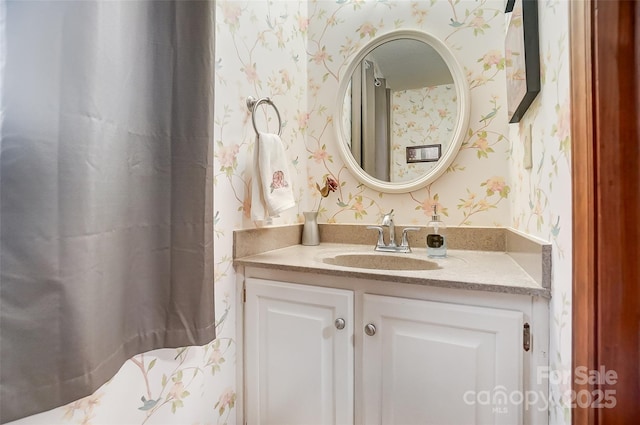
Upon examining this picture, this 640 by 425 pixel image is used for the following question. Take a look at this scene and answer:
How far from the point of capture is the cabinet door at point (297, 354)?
982mm

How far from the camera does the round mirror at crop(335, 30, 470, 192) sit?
1409mm

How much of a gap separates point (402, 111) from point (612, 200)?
1.10 meters

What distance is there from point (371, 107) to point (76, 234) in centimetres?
135

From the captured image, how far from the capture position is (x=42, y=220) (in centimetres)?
57

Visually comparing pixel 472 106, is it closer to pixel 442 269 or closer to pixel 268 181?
pixel 442 269

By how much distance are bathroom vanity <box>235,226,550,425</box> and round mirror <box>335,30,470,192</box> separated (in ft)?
1.61

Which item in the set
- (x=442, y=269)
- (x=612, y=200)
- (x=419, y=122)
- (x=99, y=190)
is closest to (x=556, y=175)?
(x=612, y=200)

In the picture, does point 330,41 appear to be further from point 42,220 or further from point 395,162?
point 42,220

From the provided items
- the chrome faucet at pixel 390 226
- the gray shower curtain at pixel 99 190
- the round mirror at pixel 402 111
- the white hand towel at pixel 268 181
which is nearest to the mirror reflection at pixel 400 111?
the round mirror at pixel 402 111

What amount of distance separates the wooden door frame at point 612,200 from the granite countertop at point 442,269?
9.4 inches

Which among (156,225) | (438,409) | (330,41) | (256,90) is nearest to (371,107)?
(330,41)

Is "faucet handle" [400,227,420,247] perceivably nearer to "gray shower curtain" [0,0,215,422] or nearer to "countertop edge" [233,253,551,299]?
"countertop edge" [233,253,551,299]

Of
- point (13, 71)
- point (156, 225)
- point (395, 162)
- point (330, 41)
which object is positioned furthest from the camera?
point (330, 41)

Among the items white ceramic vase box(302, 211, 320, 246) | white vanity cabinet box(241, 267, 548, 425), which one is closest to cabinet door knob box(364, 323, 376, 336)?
white vanity cabinet box(241, 267, 548, 425)
